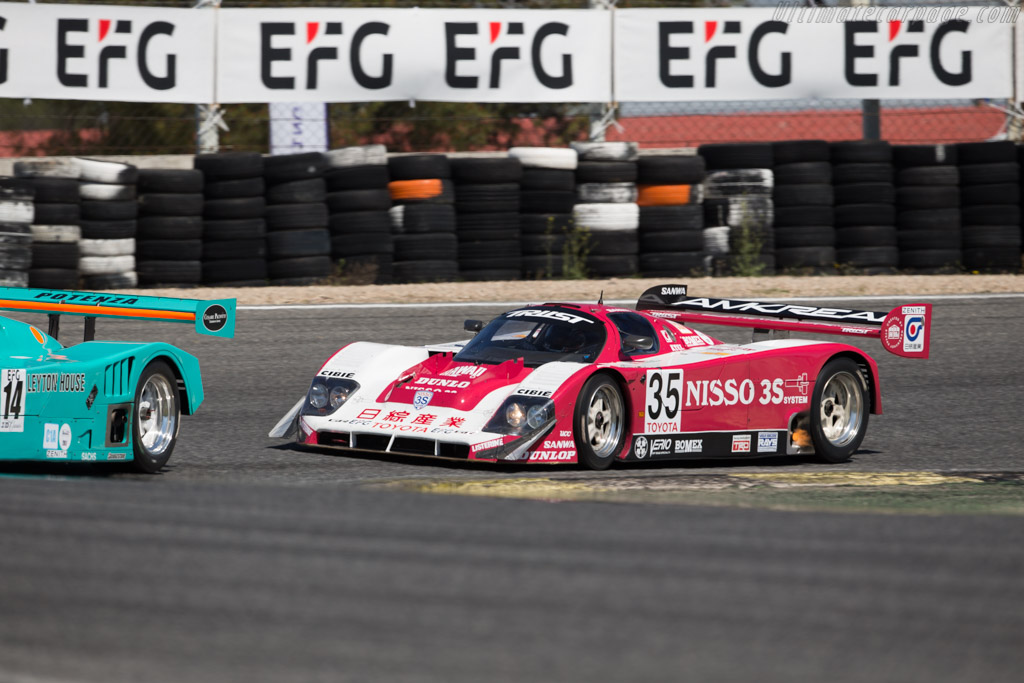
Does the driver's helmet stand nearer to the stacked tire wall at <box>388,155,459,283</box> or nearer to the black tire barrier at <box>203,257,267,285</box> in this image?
the stacked tire wall at <box>388,155,459,283</box>

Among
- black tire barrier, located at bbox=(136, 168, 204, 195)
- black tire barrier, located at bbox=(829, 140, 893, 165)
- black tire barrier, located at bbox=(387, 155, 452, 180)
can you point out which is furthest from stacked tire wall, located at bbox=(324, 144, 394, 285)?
black tire barrier, located at bbox=(829, 140, 893, 165)

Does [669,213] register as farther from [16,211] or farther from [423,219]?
[16,211]

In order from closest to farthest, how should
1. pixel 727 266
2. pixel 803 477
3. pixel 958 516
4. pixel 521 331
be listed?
pixel 958 516, pixel 803 477, pixel 521 331, pixel 727 266

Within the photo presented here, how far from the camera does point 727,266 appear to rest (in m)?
14.0

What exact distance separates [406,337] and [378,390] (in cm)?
349

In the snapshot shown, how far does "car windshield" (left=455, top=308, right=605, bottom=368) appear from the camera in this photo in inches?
317

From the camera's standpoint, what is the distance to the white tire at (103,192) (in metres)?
12.4

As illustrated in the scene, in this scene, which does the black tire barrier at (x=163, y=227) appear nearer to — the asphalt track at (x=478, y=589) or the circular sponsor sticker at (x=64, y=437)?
the circular sponsor sticker at (x=64, y=437)

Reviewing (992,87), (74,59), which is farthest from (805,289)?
(74,59)

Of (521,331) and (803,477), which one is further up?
(521,331)

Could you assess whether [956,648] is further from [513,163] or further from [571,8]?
[571,8]

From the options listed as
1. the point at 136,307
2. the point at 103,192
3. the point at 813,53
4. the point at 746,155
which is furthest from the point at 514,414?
the point at 813,53

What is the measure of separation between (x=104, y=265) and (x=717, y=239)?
5.85 metres

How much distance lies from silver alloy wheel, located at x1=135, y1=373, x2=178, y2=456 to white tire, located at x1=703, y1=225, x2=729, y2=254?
7856mm
